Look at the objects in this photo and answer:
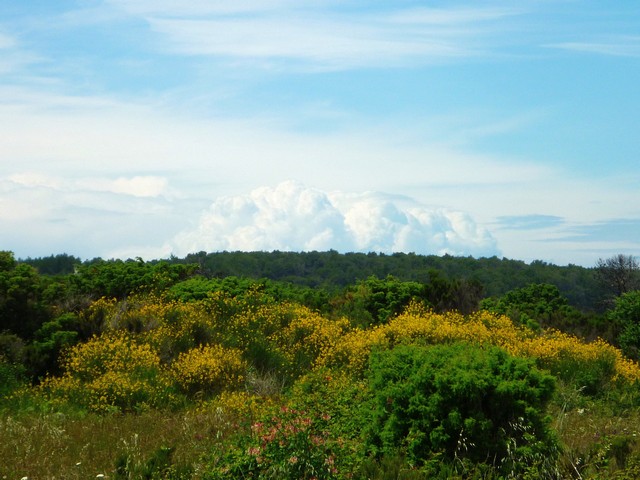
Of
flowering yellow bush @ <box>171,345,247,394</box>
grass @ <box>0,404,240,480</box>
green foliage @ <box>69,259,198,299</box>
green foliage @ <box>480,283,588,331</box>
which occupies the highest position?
green foliage @ <box>69,259,198,299</box>

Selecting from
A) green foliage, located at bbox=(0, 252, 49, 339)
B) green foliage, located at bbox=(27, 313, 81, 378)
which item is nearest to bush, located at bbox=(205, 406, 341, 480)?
green foliage, located at bbox=(27, 313, 81, 378)

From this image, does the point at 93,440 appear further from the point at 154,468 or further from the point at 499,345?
the point at 499,345

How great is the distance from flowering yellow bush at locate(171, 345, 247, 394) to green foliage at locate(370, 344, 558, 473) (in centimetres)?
457

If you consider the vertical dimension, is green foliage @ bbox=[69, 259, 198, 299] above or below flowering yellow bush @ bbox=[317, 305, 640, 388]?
above

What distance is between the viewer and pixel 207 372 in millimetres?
11883

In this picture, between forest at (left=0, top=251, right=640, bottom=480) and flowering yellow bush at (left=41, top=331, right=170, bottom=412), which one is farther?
flowering yellow bush at (left=41, top=331, right=170, bottom=412)

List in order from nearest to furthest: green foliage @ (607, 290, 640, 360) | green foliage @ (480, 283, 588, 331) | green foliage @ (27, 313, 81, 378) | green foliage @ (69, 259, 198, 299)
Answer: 1. green foliage @ (27, 313, 81, 378)
2. green foliage @ (69, 259, 198, 299)
3. green foliage @ (607, 290, 640, 360)
4. green foliage @ (480, 283, 588, 331)

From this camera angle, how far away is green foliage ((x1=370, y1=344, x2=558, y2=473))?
7.32 meters

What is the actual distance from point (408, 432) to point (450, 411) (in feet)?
1.73

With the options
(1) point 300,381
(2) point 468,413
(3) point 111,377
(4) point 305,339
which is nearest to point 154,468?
(2) point 468,413

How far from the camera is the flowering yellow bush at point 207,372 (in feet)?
38.7

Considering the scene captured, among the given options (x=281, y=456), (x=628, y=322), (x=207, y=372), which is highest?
(x=628, y=322)

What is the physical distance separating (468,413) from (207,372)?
560 centimetres

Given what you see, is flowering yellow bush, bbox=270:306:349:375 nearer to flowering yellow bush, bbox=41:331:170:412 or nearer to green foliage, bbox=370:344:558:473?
flowering yellow bush, bbox=41:331:170:412
